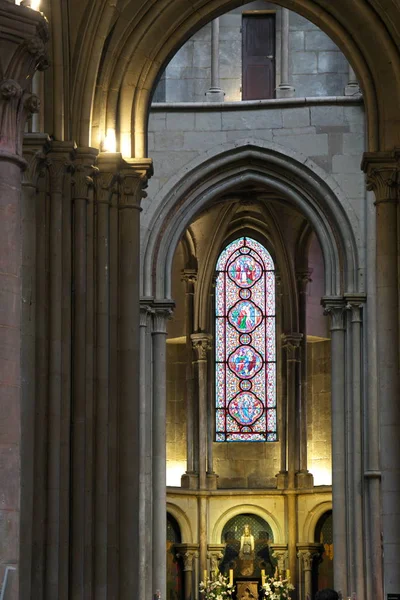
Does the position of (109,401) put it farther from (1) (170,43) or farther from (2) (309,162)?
(2) (309,162)

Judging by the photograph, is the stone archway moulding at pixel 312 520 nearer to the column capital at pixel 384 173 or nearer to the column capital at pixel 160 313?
the column capital at pixel 160 313

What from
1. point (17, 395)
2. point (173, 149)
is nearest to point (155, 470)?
point (173, 149)

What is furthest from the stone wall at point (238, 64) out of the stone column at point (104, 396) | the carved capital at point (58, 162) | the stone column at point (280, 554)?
the carved capital at point (58, 162)

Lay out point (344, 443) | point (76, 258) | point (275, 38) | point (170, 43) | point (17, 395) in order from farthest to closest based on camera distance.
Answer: point (275, 38) → point (344, 443) → point (170, 43) → point (76, 258) → point (17, 395)

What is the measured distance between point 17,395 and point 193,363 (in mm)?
22749

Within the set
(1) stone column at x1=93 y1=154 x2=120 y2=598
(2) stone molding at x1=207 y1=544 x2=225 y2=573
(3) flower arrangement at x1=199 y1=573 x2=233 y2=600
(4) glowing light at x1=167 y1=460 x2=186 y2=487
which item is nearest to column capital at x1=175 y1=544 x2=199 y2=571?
(2) stone molding at x1=207 y1=544 x2=225 y2=573

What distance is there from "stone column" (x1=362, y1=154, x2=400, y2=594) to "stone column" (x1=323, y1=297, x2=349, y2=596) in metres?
9.22

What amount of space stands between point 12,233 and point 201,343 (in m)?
22.5

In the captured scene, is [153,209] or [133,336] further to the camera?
[153,209]

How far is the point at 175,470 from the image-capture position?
33469mm

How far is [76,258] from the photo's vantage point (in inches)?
658

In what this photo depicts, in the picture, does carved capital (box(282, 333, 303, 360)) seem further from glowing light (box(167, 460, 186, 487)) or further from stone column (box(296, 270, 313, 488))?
glowing light (box(167, 460, 186, 487))

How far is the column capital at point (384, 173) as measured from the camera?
57.5ft

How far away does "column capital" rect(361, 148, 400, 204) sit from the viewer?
57.5 ft
